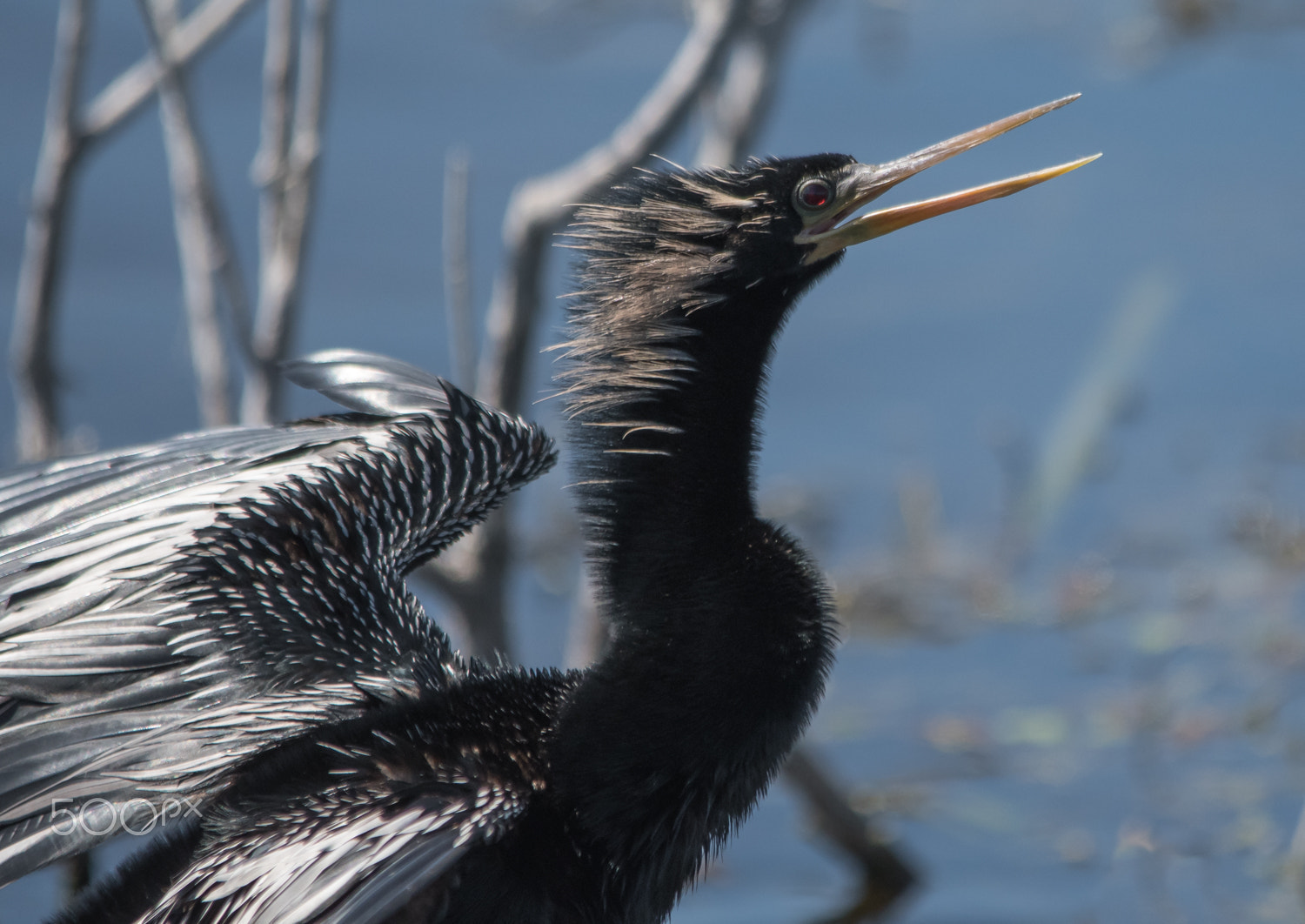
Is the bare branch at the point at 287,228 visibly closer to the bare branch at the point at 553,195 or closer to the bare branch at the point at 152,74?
the bare branch at the point at 152,74

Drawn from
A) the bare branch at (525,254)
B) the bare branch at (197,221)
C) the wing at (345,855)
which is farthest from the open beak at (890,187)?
the bare branch at (197,221)

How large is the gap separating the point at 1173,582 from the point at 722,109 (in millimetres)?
2363

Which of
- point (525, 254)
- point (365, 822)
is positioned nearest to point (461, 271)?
point (525, 254)

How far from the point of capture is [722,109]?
369 centimetres

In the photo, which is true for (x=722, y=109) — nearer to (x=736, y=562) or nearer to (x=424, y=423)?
(x=424, y=423)

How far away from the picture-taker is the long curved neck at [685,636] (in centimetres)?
160

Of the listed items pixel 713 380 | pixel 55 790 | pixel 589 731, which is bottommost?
pixel 55 790

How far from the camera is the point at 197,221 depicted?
11.1ft

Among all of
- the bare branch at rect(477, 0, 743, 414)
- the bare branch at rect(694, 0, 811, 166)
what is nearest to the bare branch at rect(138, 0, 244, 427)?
the bare branch at rect(477, 0, 743, 414)

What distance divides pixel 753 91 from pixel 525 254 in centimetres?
83

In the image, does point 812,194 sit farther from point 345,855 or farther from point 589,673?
point 345,855

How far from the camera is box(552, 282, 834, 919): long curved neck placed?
1598 millimetres

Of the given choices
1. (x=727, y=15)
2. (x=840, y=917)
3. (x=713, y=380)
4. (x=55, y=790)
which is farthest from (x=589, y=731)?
(x=840, y=917)

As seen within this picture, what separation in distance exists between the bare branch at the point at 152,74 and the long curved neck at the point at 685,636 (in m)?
1.98
